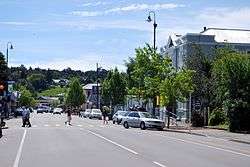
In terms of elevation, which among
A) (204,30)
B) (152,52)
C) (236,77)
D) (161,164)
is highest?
(204,30)

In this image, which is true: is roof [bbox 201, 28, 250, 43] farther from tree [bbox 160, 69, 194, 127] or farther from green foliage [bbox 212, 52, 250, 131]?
green foliage [bbox 212, 52, 250, 131]

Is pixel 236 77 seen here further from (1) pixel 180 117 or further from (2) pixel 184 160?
(1) pixel 180 117

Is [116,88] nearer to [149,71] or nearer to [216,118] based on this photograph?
[149,71]

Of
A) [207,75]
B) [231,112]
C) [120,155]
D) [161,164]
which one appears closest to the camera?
[161,164]

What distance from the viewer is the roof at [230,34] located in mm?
77438

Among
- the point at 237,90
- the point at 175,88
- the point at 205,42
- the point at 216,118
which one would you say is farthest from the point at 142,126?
the point at 205,42

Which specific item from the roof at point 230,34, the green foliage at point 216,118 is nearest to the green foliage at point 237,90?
the green foliage at point 216,118

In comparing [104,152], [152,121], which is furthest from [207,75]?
[104,152]

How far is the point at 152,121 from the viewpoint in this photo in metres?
46.9

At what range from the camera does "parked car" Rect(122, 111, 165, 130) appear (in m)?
46.9

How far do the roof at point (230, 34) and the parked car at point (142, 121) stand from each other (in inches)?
1170

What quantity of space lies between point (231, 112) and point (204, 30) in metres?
41.9

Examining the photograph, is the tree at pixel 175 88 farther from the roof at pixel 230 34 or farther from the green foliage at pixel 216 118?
the roof at pixel 230 34

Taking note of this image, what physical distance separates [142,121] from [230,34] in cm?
3592
